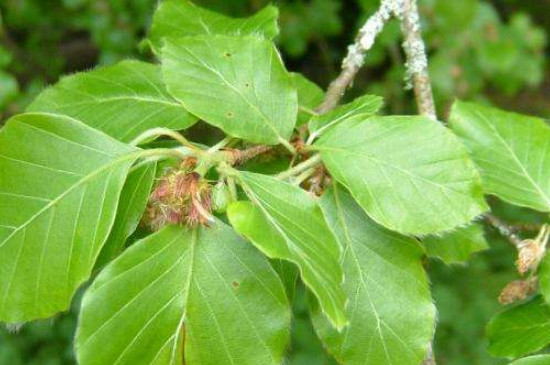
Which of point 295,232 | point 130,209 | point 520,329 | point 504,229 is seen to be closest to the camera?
point 295,232

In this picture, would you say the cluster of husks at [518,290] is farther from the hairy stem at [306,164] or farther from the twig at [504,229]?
the hairy stem at [306,164]

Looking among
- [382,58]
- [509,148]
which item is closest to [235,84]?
[509,148]

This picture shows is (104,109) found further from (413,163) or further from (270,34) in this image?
(413,163)

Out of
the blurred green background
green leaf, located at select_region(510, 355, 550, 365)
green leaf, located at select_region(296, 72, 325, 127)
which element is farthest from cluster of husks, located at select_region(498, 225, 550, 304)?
the blurred green background

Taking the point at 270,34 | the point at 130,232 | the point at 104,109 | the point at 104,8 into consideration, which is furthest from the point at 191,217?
the point at 104,8

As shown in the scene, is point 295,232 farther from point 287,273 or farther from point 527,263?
point 527,263

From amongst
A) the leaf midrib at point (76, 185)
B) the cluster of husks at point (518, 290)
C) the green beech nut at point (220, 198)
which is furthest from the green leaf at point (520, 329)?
the leaf midrib at point (76, 185)
